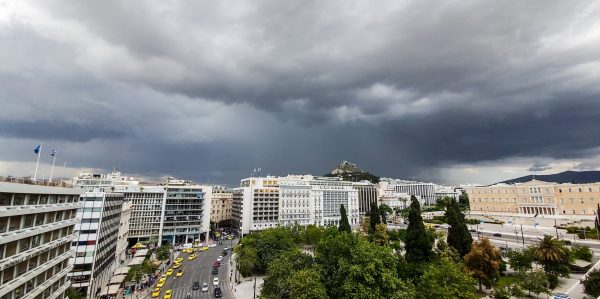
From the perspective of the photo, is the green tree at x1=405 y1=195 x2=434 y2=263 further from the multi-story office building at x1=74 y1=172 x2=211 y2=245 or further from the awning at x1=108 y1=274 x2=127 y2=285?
the multi-story office building at x1=74 y1=172 x2=211 y2=245

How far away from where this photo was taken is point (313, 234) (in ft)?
330

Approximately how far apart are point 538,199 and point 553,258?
9472 cm

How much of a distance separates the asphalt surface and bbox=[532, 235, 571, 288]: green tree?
207 feet

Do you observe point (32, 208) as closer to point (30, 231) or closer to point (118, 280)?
point (30, 231)

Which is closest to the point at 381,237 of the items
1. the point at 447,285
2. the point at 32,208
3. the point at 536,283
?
the point at 536,283

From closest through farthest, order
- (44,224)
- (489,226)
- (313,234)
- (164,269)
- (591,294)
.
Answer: (44,224) → (591,294) → (164,269) → (313,234) → (489,226)

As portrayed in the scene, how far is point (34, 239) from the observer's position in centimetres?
3841

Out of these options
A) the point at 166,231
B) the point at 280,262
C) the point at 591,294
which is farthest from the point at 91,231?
the point at 591,294

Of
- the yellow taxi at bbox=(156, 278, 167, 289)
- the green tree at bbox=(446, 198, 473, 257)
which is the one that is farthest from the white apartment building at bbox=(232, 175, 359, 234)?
the green tree at bbox=(446, 198, 473, 257)

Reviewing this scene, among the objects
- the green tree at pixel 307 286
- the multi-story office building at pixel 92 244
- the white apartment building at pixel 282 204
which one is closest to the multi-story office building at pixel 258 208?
the white apartment building at pixel 282 204

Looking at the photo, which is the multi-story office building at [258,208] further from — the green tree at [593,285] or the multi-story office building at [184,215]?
the green tree at [593,285]

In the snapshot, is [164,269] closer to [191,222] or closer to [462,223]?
[191,222]

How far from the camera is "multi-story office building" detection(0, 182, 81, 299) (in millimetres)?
32375

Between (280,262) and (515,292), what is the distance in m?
38.8
